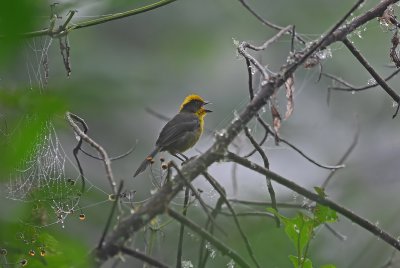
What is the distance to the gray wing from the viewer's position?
4.13m

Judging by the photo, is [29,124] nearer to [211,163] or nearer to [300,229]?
Answer: [211,163]

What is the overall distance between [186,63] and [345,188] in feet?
9.43

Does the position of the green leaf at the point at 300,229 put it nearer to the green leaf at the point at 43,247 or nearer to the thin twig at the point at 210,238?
the thin twig at the point at 210,238

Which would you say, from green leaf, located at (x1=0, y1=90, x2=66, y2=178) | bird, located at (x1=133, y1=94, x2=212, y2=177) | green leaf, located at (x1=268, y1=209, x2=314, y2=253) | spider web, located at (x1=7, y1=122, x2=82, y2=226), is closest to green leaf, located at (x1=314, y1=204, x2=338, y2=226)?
green leaf, located at (x1=268, y1=209, x2=314, y2=253)

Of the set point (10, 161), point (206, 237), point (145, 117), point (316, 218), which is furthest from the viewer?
point (145, 117)

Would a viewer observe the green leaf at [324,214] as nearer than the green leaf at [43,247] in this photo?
No

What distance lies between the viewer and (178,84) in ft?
22.5

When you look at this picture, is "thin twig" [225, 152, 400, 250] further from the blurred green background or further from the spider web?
the blurred green background

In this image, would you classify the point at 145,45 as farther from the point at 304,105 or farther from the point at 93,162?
the point at 93,162

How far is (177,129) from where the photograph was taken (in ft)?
13.8

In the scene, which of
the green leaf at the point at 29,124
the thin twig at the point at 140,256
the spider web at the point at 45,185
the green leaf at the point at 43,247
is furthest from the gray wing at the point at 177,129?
the green leaf at the point at 29,124

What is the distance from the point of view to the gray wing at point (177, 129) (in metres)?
4.13

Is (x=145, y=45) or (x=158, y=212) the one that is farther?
(x=145, y=45)

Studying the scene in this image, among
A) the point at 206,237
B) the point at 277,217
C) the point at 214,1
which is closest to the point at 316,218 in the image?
the point at 277,217
